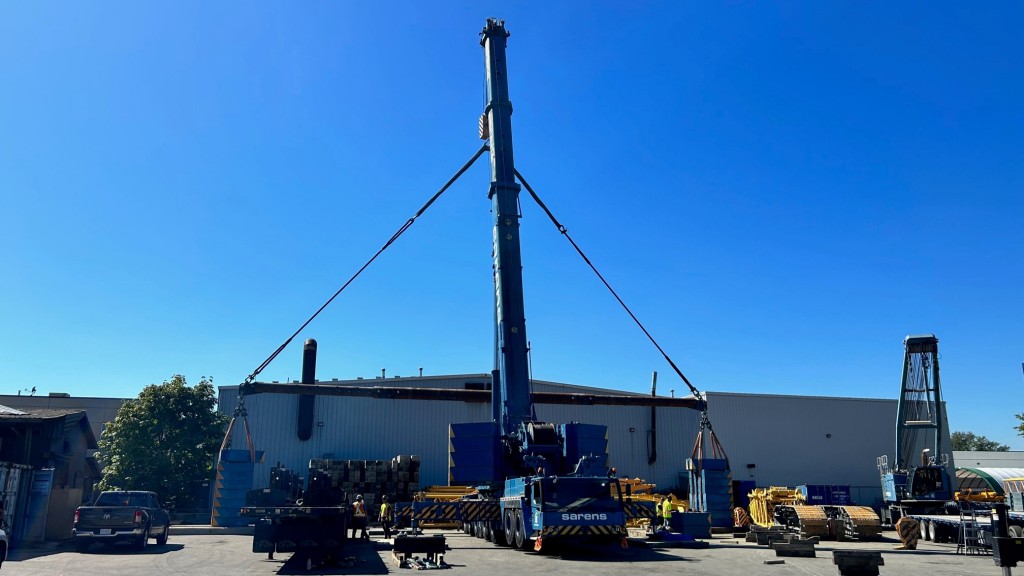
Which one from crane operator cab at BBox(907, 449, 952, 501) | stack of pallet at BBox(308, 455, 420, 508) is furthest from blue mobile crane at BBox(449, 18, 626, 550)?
crane operator cab at BBox(907, 449, 952, 501)

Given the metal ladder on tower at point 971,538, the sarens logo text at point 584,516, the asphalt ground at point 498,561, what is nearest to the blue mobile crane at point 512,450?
the sarens logo text at point 584,516

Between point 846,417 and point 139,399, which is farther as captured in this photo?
point 846,417

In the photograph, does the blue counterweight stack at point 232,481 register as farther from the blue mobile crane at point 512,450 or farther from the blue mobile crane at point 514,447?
the blue mobile crane at point 514,447

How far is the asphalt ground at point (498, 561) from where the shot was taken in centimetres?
1522

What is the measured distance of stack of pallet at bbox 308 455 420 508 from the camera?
36125 millimetres

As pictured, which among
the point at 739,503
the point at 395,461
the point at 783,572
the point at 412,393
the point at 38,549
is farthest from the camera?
the point at 739,503

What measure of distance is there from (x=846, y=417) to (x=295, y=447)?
1363 inches

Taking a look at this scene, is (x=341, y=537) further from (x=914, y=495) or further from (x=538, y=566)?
(x=914, y=495)

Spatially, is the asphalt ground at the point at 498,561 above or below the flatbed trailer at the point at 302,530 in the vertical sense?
below

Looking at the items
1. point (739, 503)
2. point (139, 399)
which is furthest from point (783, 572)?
point (139, 399)

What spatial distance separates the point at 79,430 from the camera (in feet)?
121

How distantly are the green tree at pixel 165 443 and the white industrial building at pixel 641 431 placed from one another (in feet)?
8.78

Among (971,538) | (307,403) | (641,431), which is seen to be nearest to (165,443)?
(307,403)

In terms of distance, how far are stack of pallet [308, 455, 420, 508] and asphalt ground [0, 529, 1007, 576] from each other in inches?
534
